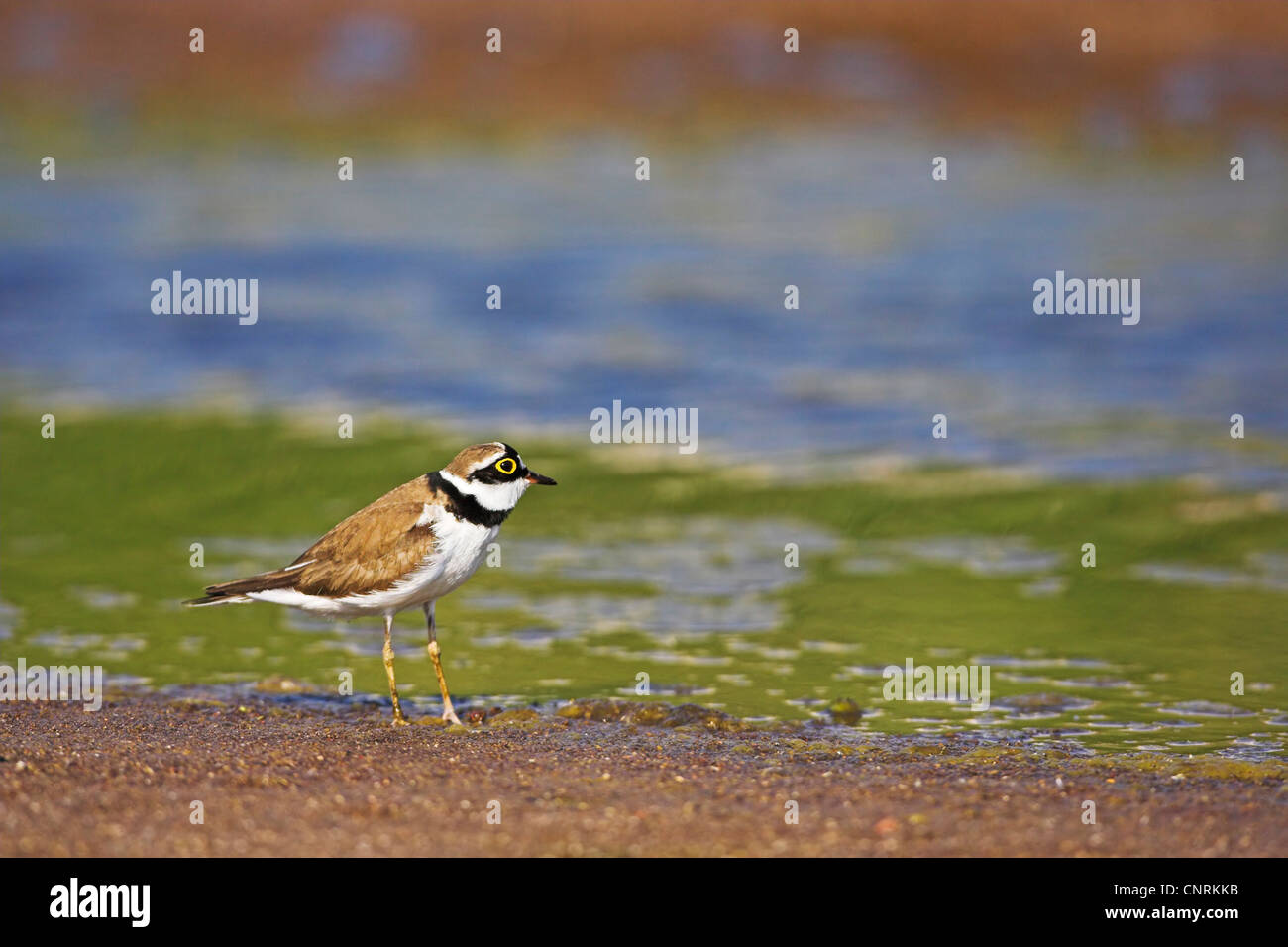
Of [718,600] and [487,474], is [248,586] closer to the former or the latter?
[487,474]

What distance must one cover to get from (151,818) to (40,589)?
6231mm

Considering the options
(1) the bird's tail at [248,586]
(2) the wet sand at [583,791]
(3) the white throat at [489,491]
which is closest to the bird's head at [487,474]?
(3) the white throat at [489,491]

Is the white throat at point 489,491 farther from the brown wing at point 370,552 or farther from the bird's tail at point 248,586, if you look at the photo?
the bird's tail at point 248,586

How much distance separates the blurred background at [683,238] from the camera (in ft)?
60.3

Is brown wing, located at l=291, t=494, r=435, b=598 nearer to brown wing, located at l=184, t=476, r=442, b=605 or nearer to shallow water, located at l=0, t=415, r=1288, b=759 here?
brown wing, located at l=184, t=476, r=442, b=605

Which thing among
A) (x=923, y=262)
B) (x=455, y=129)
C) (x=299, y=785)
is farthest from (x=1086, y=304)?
(x=299, y=785)

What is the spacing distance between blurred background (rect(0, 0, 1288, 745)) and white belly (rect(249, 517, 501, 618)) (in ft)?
3.97

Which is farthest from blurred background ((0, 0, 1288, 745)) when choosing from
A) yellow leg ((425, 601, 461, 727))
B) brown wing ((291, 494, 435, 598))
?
brown wing ((291, 494, 435, 598))

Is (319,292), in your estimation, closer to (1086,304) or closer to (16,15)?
(1086,304)

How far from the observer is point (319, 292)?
86.6 feet

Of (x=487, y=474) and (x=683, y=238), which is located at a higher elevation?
(x=683, y=238)

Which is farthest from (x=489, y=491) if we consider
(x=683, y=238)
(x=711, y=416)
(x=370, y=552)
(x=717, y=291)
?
(x=683, y=238)

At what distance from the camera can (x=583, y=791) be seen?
29.0 feet

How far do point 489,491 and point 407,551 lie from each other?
2.11 feet
